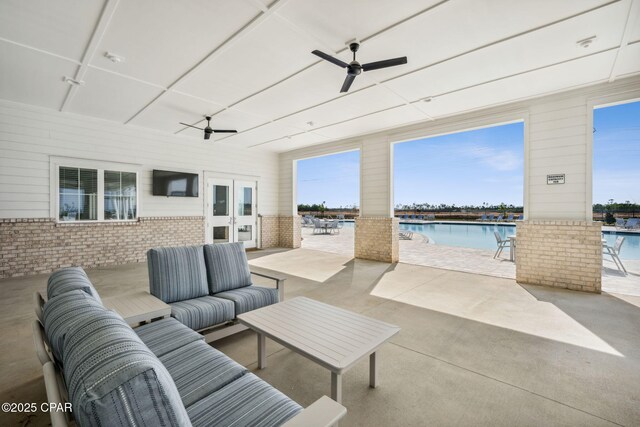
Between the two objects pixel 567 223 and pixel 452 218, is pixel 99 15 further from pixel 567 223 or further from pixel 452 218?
pixel 452 218

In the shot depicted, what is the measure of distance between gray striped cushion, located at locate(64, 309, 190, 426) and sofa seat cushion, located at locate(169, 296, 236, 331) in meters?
1.83

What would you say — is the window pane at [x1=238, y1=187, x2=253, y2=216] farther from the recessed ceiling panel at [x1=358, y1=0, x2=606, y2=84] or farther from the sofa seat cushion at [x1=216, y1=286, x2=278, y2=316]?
the recessed ceiling panel at [x1=358, y1=0, x2=606, y2=84]

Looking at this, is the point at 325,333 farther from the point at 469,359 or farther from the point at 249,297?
the point at 469,359

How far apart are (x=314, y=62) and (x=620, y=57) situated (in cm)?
406

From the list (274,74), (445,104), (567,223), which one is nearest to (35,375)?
(274,74)

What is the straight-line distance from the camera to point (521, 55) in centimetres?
368

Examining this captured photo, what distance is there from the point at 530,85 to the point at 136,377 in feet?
19.7

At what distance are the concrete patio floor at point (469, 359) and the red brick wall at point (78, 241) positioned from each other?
1.02 m

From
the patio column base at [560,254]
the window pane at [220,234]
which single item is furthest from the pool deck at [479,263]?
the window pane at [220,234]


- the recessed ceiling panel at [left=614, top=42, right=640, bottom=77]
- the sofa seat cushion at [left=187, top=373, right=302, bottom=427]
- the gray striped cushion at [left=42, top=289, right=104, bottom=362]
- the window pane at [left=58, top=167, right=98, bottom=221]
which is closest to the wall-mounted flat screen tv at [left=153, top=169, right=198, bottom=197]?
the window pane at [left=58, top=167, right=98, bottom=221]

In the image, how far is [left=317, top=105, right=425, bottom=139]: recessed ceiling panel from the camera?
5.85m

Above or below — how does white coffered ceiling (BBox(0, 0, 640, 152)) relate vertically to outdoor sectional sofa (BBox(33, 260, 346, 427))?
above

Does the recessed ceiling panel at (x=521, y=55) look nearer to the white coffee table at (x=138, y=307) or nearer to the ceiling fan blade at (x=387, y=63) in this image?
the ceiling fan blade at (x=387, y=63)

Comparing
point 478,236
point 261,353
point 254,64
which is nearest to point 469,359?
point 261,353
